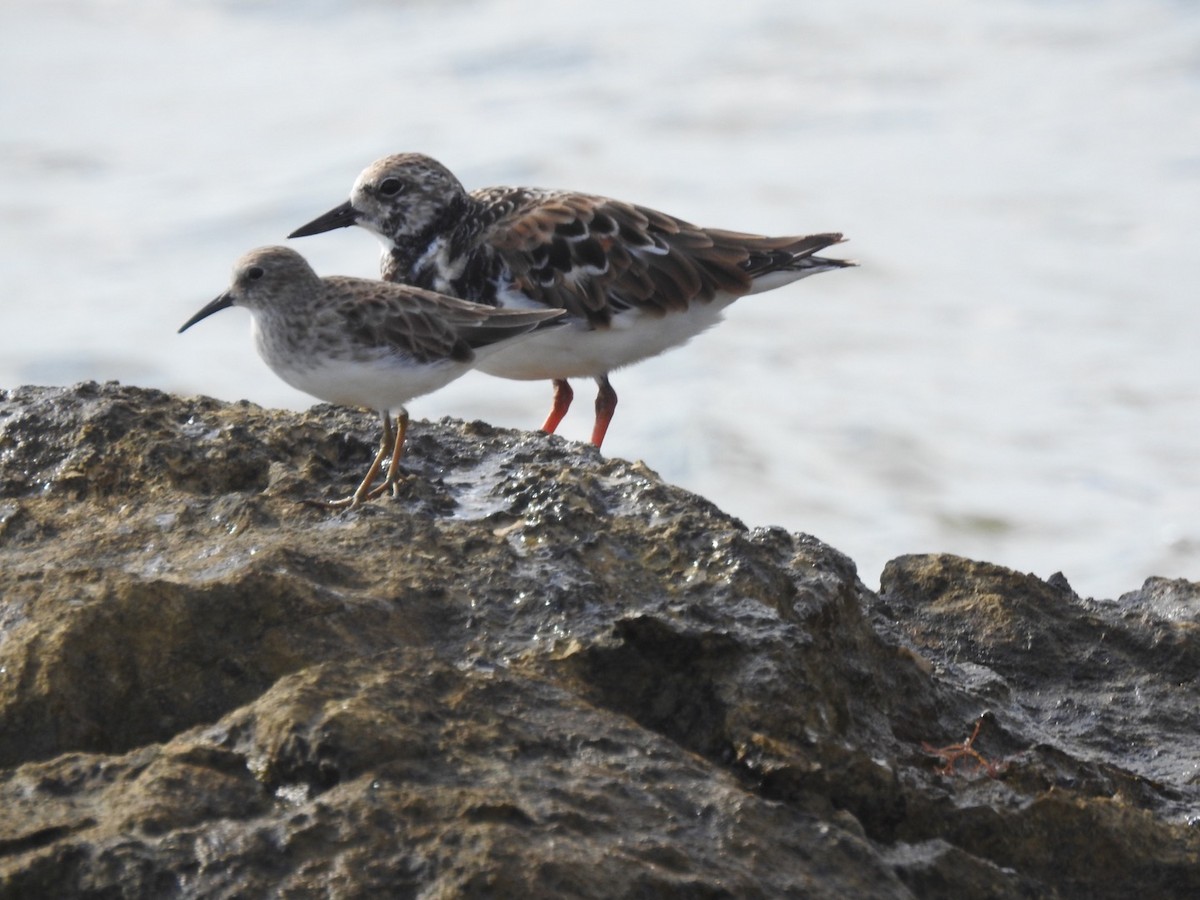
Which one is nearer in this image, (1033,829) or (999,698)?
(1033,829)

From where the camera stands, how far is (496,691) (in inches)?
115

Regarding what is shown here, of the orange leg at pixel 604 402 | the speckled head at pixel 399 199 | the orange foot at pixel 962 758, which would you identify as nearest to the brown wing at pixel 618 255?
the speckled head at pixel 399 199

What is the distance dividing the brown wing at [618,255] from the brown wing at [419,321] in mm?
1688

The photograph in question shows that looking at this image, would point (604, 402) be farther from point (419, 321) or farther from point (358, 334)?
point (358, 334)

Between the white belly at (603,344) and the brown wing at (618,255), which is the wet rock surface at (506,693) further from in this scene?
the brown wing at (618,255)

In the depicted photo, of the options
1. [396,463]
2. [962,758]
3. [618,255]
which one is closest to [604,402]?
[618,255]

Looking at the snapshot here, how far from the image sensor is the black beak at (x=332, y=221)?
250 inches

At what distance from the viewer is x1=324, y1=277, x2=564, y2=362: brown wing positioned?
426 cm

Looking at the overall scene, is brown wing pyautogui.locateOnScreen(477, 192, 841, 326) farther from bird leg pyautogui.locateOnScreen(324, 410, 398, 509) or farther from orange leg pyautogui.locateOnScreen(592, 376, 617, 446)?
bird leg pyautogui.locateOnScreen(324, 410, 398, 509)

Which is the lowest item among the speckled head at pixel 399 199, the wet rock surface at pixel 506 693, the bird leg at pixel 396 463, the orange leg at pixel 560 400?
the wet rock surface at pixel 506 693

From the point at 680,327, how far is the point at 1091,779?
11.4 feet

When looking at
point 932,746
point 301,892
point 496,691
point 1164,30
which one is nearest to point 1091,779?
point 932,746

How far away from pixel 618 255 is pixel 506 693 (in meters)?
3.78

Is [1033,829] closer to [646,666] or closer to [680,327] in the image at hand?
[646,666]
